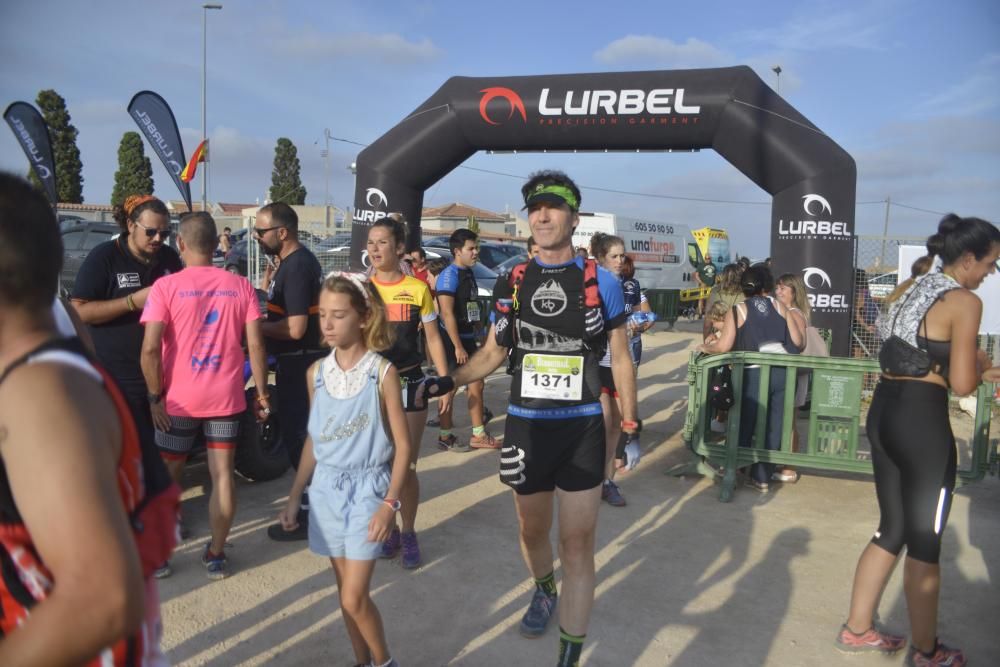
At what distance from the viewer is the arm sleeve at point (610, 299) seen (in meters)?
3.16

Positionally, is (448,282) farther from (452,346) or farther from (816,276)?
(816,276)

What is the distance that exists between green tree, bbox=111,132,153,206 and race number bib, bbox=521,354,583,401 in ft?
135

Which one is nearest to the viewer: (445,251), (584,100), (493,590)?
(493,590)

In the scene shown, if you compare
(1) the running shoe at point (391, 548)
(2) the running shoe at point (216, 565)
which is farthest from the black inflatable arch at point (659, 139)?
(2) the running shoe at point (216, 565)

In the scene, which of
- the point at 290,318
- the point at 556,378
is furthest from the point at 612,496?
the point at 290,318

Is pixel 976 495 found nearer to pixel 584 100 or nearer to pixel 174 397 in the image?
pixel 174 397

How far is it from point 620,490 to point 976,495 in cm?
287

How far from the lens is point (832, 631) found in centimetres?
361

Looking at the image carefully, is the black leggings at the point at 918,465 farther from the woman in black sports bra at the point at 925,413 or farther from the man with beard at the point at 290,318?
the man with beard at the point at 290,318

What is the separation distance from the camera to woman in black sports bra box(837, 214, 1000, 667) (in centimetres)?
303

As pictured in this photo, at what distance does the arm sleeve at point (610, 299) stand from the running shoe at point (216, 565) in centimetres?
253

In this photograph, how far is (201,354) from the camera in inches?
149

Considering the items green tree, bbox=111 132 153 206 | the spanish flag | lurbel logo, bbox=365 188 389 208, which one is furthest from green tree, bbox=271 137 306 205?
lurbel logo, bbox=365 188 389 208

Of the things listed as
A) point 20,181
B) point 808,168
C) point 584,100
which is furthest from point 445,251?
point 20,181
